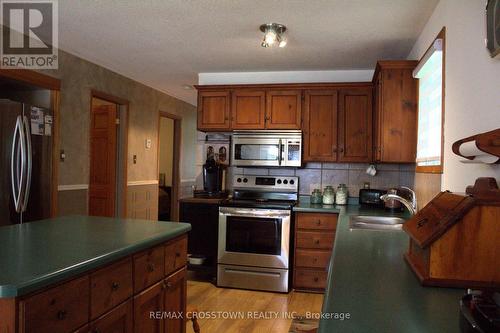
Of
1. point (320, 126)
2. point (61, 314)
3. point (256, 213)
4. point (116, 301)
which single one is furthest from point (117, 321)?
point (320, 126)

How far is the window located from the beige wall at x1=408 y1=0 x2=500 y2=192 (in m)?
0.12

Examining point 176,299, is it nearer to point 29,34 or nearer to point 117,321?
point 117,321

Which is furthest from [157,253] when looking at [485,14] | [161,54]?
[161,54]

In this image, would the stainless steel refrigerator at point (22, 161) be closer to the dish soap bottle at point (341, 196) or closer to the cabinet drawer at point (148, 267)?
the cabinet drawer at point (148, 267)

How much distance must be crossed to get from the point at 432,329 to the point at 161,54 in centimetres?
339

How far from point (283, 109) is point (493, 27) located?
2578mm

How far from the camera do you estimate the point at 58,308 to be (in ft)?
3.92

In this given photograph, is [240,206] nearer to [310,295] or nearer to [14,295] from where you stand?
[310,295]

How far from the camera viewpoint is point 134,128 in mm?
4742

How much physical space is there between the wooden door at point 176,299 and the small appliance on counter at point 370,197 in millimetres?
2135

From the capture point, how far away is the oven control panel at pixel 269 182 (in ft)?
13.3

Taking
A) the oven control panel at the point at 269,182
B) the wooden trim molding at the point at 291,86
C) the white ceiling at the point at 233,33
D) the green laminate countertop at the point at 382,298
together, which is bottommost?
the green laminate countertop at the point at 382,298

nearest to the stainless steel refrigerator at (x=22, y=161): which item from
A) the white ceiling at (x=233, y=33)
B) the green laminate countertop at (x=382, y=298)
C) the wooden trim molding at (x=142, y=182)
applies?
the white ceiling at (x=233, y=33)

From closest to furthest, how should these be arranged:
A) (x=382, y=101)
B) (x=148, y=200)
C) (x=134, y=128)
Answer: (x=382, y=101)
(x=134, y=128)
(x=148, y=200)
